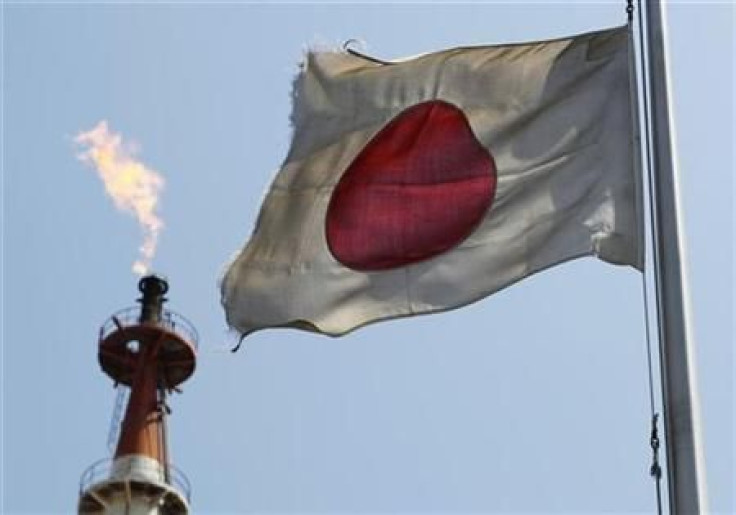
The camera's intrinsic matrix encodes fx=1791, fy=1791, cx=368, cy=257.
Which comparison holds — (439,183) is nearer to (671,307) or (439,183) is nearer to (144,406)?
(671,307)

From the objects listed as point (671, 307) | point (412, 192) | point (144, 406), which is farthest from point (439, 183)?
point (144, 406)

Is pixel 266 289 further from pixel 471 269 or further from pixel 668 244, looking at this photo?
pixel 668 244

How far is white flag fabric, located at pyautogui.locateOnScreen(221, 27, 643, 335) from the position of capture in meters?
12.2

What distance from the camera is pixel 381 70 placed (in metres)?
13.8

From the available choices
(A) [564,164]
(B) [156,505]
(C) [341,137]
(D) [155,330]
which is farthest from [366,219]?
(D) [155,330]

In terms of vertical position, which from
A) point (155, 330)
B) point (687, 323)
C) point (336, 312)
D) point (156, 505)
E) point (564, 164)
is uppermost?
point (155, 330)

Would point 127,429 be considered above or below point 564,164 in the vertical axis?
above

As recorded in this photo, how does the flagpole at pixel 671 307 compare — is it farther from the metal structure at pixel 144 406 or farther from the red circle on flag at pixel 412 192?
the metal structure at pixel 144 406

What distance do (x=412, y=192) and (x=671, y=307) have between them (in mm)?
3462

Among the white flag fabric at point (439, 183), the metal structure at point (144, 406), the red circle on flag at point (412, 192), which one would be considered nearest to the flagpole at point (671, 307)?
the white flag fabric at point (439, 183)

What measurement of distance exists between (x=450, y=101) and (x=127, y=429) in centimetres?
3369

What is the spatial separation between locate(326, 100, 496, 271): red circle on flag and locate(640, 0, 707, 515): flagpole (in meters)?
1.92

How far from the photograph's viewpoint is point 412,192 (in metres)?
13.4

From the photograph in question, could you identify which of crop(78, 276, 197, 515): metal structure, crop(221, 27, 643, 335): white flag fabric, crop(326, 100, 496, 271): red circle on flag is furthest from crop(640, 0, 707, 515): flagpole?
crop(78, 276, 197, 515): metal structure
